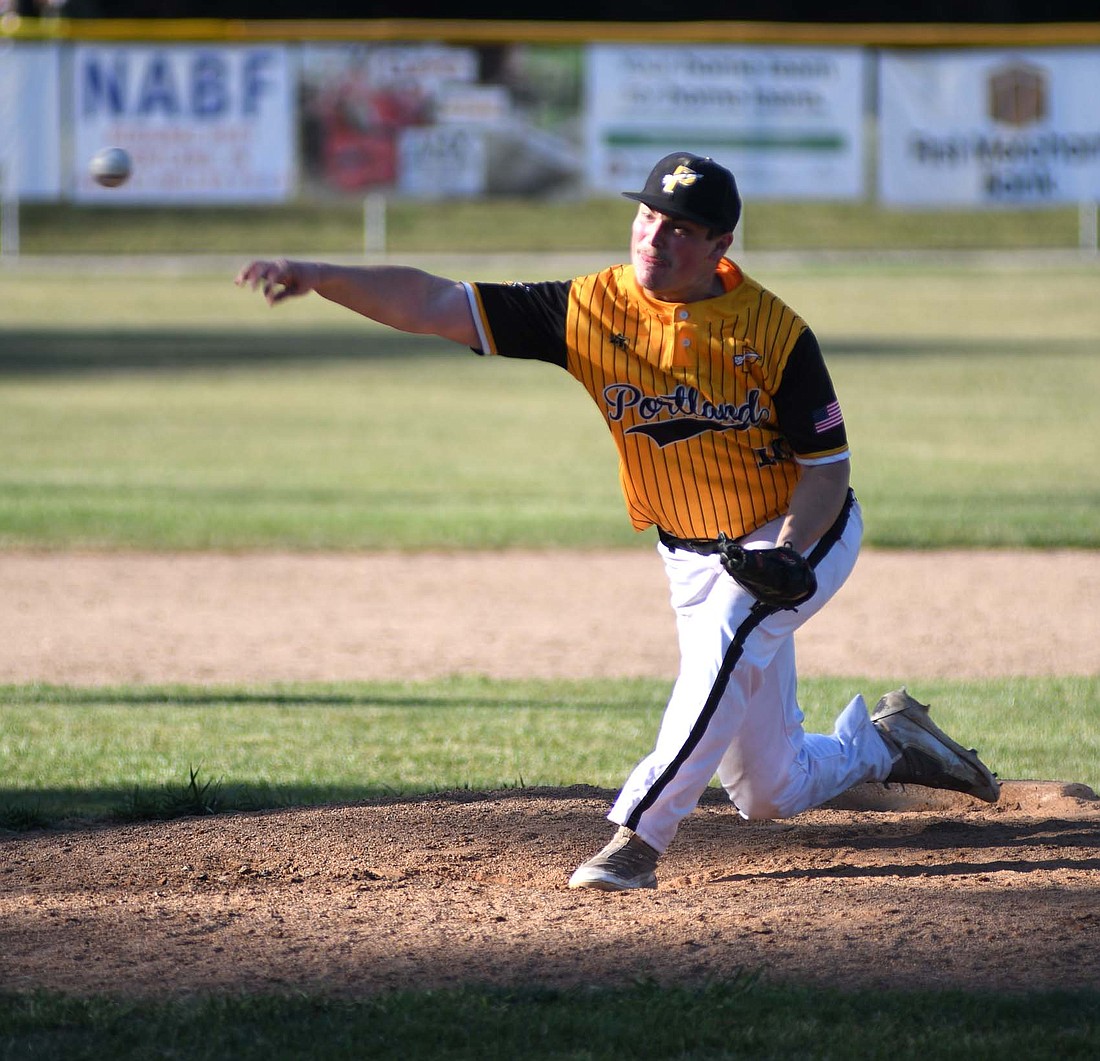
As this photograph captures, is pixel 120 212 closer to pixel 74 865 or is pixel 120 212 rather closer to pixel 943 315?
pixel 943 315

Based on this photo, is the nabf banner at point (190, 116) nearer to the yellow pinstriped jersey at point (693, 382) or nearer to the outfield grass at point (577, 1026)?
the yellow pinstriped jersey at point (693, 382)

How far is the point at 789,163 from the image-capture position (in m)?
27.9

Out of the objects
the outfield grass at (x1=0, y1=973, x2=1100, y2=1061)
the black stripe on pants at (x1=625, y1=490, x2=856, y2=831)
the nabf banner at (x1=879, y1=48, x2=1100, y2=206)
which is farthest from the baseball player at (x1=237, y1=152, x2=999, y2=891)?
the nabf banner at (x1=879, y1=48, x2=1100, y2=206)

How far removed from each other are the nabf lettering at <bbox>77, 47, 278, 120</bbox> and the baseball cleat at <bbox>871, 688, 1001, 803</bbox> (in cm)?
2447

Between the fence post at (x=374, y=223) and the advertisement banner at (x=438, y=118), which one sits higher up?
the advertisement banner at (x=438, y=118)

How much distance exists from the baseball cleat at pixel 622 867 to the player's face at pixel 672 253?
136 cm

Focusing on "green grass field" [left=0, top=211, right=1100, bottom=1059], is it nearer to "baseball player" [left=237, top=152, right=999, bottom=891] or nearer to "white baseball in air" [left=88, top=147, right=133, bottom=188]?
"baseball player" [left=237, top=152, right=999, bottom=891]

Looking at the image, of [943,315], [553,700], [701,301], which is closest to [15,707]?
[553,700]

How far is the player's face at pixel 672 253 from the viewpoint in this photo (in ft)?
13.0

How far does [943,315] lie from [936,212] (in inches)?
323

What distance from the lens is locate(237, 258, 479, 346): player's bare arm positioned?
3.91 meters

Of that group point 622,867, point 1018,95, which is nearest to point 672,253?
point 622,867

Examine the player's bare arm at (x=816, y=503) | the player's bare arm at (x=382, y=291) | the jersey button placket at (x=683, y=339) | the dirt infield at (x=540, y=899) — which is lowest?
the dirt infield at (x=540, y=899)

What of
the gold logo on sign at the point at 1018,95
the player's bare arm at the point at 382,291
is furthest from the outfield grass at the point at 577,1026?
the gold logo on sign at the point at 1018,95
